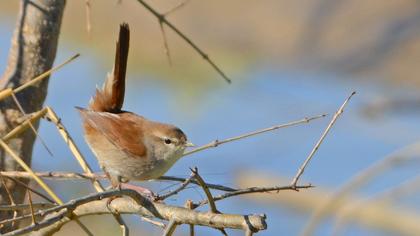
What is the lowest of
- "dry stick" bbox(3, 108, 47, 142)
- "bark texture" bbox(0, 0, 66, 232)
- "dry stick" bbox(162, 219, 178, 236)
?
"dry stick" bbox(162, 219, 178, 236)

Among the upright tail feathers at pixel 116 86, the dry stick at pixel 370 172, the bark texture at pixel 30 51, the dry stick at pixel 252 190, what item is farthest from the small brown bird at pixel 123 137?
the dry stick at pixel 252 190

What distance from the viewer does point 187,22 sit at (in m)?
12.9

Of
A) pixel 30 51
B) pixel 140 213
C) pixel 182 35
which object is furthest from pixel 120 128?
pixel 140 213

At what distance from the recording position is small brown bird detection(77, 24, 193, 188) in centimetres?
Result: 358

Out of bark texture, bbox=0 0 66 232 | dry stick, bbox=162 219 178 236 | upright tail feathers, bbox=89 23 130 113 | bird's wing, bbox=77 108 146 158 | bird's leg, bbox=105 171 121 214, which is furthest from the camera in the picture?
bird's wing, bbox=77 108 146 158

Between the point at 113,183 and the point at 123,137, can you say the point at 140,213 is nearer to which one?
the point at 113,183

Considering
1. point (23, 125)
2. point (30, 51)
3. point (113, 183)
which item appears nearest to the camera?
point (23, 125)

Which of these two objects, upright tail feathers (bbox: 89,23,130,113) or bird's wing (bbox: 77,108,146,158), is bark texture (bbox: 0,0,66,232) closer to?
upright tail feathers (bbox: 89,23,130,113)

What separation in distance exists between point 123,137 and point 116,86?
204 millimetres

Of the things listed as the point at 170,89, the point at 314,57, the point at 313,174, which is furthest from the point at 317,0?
the point at 313,174

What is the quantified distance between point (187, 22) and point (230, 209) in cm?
619

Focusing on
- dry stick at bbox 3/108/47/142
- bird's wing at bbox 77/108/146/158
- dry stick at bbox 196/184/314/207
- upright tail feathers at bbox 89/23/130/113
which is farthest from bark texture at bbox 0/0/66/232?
dry stick at bbox 196/184/314/207

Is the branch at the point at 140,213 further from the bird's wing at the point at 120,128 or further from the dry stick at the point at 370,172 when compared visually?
the dry stick at the point at 370,172

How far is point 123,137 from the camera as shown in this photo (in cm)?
370
